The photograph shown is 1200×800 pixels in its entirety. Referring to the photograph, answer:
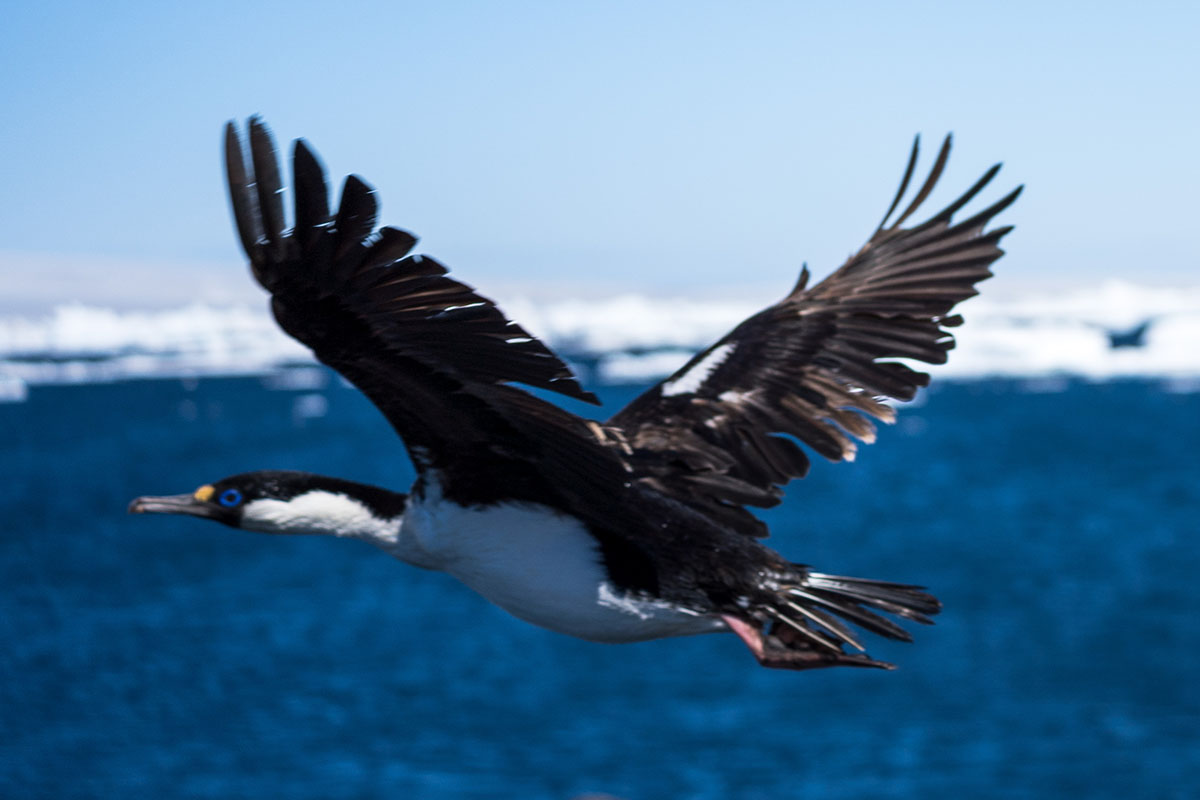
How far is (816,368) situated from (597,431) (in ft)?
5.51

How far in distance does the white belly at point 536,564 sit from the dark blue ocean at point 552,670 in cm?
4145

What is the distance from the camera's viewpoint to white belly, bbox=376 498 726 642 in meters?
5.17

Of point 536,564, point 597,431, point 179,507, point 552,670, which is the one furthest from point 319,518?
point 552,670

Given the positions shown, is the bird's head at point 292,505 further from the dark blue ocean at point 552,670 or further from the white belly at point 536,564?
the dark blue ocean at point 552,670

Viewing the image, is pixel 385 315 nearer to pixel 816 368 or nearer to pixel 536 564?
pixel 536 564

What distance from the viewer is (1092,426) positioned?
4540 inches

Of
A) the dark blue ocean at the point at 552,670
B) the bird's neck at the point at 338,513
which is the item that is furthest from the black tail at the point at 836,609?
the dark blue ocean at the point at 552,670

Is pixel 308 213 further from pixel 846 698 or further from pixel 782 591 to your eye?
pixel 846 698

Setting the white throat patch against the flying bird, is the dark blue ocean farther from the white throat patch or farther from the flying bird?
the white throat patch

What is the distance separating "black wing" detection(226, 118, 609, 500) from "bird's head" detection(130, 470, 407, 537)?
56cm

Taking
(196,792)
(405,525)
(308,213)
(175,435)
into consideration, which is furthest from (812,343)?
(175,435)

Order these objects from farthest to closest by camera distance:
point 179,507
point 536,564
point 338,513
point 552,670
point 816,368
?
1. point 552,670
2. point 816,368
3. point 179,507
4. point 338,513
5. point 536,564

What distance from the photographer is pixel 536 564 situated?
5.19 m

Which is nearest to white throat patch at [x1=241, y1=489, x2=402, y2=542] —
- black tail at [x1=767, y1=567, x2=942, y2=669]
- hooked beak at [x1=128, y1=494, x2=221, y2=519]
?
hooked beak at [x1=128, y1=494, x2=221, y2=519]
